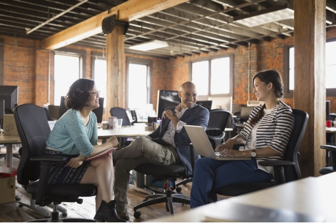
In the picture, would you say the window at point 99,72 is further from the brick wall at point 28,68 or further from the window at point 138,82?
the brick wall at point 28,68

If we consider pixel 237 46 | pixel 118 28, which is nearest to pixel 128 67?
pixel 237 46

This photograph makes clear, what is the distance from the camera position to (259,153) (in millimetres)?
2391

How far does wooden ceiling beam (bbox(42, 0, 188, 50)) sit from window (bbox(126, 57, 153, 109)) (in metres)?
3.24

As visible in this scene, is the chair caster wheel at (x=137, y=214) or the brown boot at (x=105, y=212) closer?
the brown boot at (x=105, y=212)

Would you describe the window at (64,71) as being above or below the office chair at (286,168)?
above

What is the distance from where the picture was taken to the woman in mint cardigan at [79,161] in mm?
2402

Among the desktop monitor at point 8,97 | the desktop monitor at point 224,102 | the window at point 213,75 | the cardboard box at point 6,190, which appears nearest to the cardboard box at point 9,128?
the cardboard box at point 6,190

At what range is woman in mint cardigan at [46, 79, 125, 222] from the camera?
2.40m

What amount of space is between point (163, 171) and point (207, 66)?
942 centimetres

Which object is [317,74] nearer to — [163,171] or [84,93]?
[163,171]

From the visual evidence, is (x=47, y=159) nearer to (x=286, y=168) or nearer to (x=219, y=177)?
(x=219, y=177)

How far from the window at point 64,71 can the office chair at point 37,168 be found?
865 cm

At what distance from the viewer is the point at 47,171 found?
7.42 feet

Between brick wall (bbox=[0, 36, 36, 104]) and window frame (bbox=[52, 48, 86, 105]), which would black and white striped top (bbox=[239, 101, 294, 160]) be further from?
window frame (bbox=[52, 48, 86, 105])
